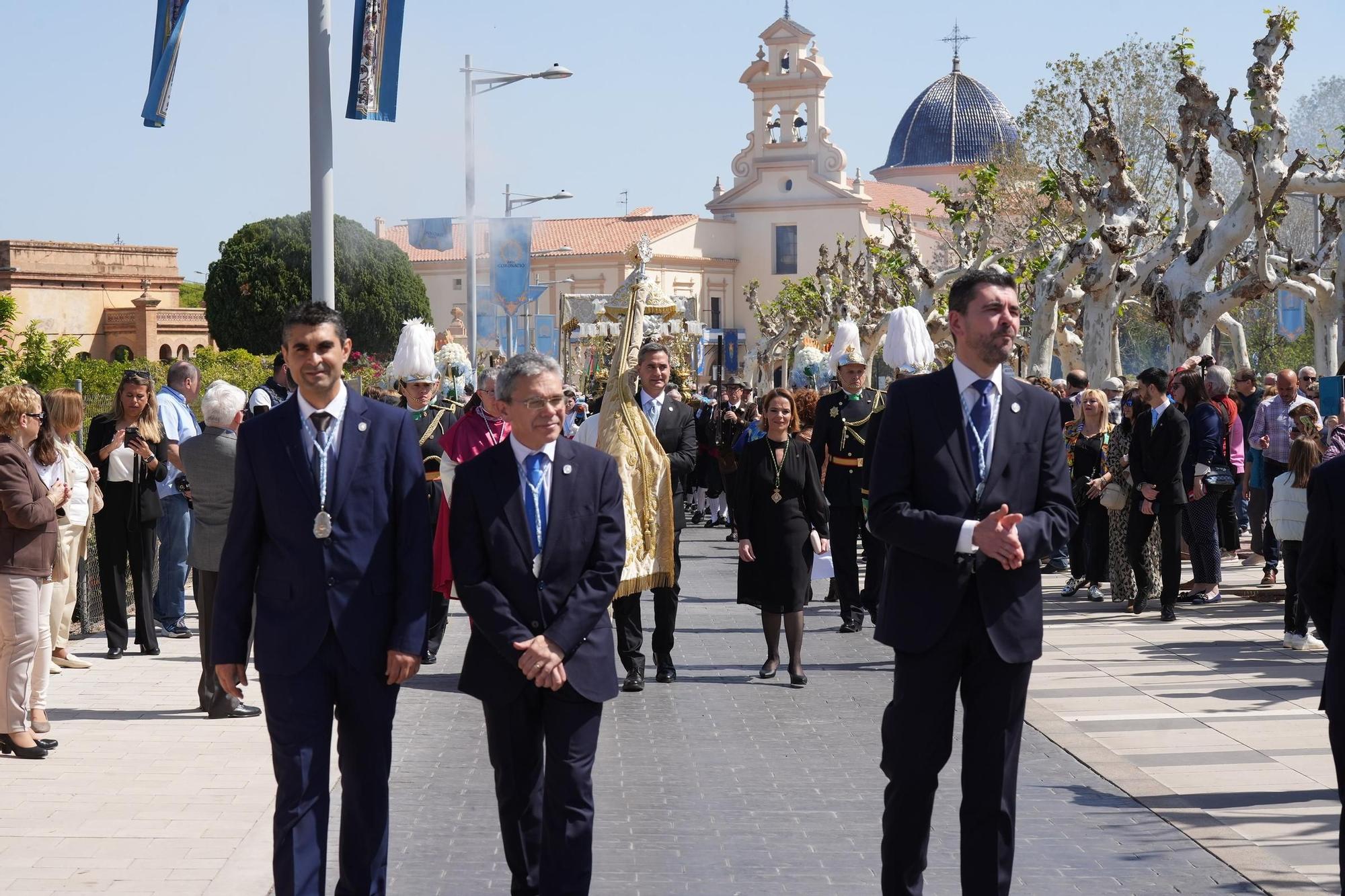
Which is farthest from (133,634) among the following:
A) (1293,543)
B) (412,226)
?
(412,226)

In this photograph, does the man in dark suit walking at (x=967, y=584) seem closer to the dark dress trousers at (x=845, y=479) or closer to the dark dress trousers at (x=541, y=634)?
the dark dress trousers at (x=541, y=634)

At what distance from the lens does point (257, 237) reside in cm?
7675

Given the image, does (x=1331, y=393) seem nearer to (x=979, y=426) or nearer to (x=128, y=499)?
(x=128, y=499)

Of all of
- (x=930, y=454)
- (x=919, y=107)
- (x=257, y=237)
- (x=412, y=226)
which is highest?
(x=919, y=107)

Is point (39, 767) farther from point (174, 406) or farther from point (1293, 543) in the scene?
point (1293, 543)

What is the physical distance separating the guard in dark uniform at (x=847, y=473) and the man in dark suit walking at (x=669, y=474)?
212 centimetres

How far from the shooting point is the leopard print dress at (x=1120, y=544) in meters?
13.7

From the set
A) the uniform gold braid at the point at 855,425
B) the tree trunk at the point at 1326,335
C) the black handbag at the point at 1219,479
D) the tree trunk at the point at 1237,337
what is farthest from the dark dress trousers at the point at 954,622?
the tree trunk at the point at 1237,337

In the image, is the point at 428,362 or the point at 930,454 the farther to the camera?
the point at 428,362

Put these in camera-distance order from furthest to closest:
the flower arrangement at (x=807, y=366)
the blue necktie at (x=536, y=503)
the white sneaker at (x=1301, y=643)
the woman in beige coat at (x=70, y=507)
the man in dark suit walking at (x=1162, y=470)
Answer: the flower arrangement at (x=807, y=366)
the man in dark suit walking at (x=1162, y=470)
the white sneaker at (x=1301, y=643)
the woman in beige coat at (x=70, y=507)
the blue necktie at (x=536, y=503)

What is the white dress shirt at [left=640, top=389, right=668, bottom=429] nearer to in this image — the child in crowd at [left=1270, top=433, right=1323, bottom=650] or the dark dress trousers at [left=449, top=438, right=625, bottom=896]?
the child in crowd at [left=1270, top=433, right=1323, bottom=650]

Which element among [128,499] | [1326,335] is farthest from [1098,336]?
[128,499]

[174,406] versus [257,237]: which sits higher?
[257,237]

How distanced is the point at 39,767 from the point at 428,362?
4368 millimetres
